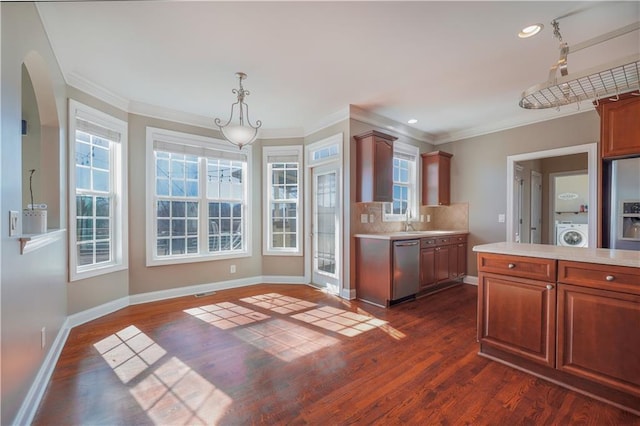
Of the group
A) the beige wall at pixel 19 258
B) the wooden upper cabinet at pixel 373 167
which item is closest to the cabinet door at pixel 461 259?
the wooden upper cabinet at pixel 373 167

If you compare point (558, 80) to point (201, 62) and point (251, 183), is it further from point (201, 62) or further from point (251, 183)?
point (251, 183)

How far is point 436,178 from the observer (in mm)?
4992

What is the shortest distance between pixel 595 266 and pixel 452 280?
310 centimetres

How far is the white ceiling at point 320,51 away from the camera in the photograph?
207 centimetres

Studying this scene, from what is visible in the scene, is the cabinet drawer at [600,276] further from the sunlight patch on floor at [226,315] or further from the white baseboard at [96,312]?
the white baseboard at [96,312]

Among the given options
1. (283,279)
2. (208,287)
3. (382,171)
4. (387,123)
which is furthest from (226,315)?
(387,123)

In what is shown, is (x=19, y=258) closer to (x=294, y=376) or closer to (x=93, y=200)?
(x=294, y=376)

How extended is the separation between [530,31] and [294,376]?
10.8 ft

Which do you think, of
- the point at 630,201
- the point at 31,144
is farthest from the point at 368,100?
the point at 31,144

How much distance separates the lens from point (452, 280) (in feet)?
15.6

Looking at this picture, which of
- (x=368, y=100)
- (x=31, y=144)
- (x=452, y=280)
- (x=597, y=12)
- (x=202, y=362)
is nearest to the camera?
(x=597, y=12)

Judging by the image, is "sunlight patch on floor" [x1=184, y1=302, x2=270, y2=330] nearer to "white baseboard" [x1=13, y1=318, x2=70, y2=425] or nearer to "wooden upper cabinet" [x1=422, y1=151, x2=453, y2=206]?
"white baseboard" [x1=13, y1=318, x2=70, y2=425]

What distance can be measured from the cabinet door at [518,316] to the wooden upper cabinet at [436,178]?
2.85 metres

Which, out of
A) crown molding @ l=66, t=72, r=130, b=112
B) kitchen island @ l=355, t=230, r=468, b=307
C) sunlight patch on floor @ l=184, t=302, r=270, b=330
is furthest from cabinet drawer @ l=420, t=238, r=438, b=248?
crown molding @ l=66, t=72, r=130, b=112
